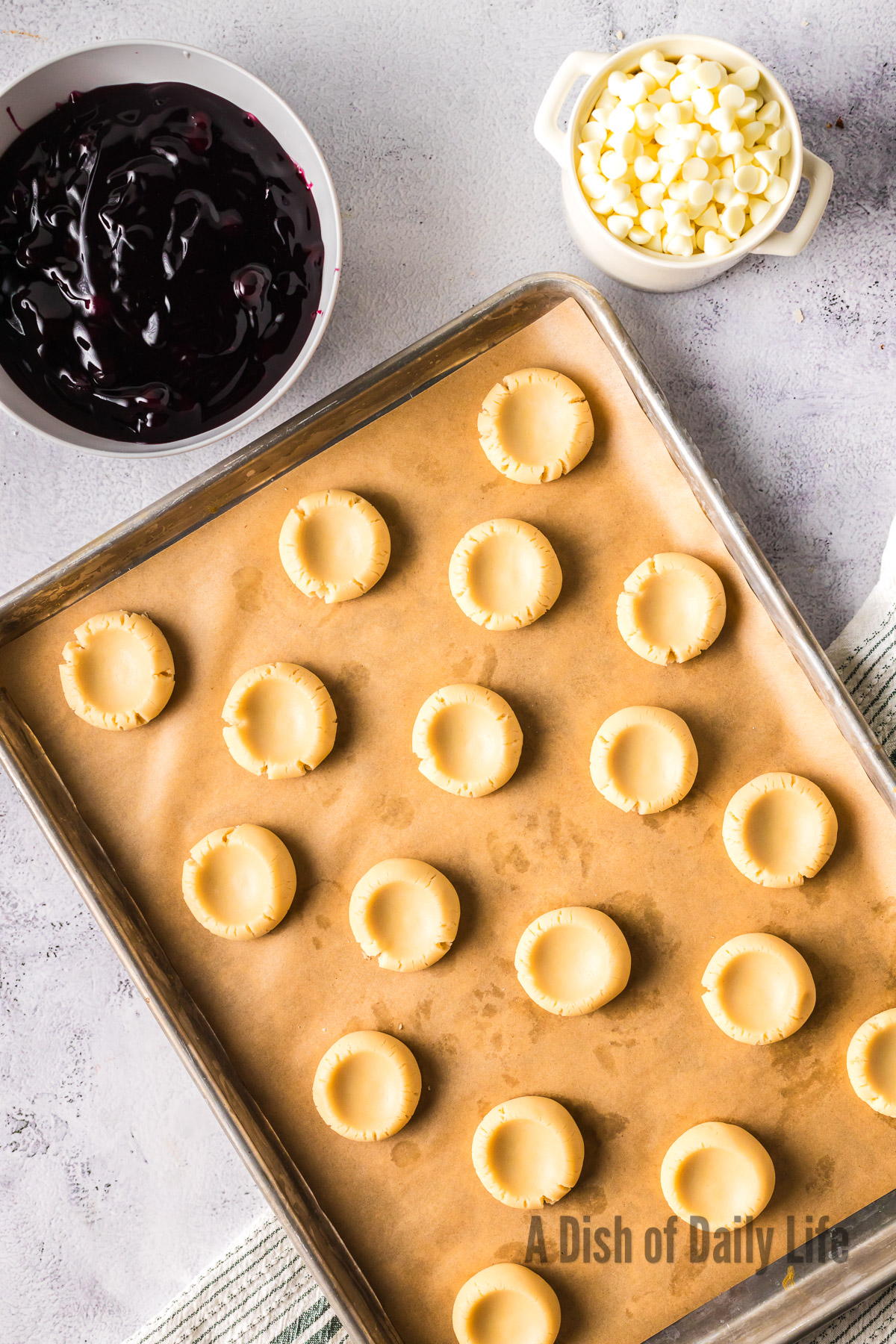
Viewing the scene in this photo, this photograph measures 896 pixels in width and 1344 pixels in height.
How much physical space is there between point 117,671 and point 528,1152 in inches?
43.2

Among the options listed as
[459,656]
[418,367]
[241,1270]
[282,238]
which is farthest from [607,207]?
[241,1270]

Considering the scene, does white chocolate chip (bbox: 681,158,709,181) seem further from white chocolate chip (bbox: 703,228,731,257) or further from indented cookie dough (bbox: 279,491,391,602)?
indented cookie dough (bbox: 279,491,391,602)

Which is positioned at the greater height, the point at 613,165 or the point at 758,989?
the point at 613,165

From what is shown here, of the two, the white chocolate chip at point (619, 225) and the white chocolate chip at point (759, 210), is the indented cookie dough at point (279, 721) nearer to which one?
the white chocolate chip at point (619, 225)

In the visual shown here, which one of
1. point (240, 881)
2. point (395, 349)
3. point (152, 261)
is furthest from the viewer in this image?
point (395, 349)

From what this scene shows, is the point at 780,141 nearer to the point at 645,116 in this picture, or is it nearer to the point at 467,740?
the point at 645,116

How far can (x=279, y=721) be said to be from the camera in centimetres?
160

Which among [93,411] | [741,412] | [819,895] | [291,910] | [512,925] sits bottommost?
[819,895]

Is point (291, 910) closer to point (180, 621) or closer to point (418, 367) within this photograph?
point (180, 621)

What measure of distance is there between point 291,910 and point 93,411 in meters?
0.90

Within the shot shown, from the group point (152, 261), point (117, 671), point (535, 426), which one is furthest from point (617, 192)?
point (117, 671)

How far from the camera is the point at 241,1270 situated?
1697 mm

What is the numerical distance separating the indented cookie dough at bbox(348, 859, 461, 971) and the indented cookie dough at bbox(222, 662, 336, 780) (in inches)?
9.4

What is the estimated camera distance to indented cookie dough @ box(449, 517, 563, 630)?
1577 millimetres
